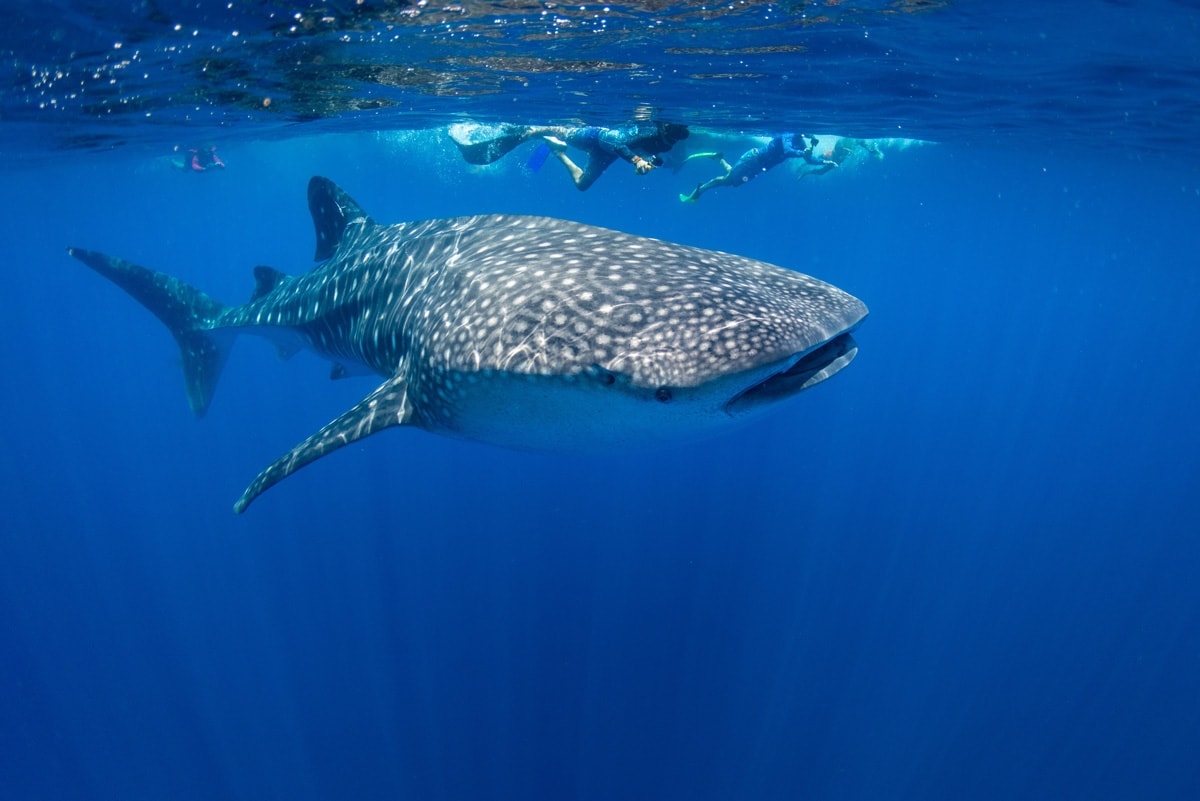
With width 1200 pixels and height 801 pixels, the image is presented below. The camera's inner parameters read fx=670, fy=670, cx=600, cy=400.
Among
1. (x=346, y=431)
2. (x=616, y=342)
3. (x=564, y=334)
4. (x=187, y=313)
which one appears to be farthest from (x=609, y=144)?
(x=616, y=342)

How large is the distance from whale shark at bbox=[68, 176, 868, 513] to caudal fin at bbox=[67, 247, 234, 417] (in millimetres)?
3935

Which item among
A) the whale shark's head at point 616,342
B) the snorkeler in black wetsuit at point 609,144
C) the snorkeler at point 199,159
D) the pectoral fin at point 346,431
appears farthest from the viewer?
the snorkeler at point 199,159

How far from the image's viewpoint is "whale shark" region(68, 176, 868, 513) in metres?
3.34

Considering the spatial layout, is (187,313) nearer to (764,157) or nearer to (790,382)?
(790,382)

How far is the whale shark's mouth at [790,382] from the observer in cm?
336

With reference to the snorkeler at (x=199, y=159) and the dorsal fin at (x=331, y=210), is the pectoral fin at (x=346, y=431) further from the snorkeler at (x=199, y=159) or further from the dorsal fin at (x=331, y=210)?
the snorkeler at (x=199, y=159)

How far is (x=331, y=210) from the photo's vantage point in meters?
8.04

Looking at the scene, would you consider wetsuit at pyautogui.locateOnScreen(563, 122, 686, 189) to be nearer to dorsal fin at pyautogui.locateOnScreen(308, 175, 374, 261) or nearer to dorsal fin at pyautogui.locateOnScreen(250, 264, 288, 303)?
dorsal fin at pyautogui.locateOnScreen(308, 175, 374, 261)

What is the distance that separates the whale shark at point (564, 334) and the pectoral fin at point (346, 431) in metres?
0.01

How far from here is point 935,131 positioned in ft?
64.7

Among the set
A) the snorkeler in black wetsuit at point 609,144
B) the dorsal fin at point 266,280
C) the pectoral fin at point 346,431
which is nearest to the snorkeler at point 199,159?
the snorkeler in black wetsuit at point 609,144

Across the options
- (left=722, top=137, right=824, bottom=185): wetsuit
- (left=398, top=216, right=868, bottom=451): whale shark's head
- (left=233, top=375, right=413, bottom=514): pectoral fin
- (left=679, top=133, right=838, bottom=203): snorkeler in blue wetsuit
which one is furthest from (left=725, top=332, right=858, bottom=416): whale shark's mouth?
(left=722, top=137, right=824, bottom=185): wetsuit

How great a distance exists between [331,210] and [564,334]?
5.54 m

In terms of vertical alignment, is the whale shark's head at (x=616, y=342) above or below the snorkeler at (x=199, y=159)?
above
